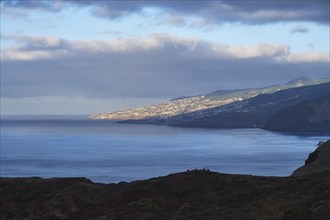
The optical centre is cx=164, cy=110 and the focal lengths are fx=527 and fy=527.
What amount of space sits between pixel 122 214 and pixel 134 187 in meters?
9.34

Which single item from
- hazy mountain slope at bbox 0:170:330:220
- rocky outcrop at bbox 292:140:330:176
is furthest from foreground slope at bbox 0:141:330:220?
rocky outcrop at bbox 292:140:330:176

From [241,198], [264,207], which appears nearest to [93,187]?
[241,198]

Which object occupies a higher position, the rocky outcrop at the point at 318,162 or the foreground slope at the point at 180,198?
the rocky outcrop at the point at 318,162

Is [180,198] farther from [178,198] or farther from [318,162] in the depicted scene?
[318,162]

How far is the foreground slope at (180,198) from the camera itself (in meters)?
43.2

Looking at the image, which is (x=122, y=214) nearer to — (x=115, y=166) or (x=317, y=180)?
(x=317, y=180)

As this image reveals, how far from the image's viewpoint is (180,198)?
174ft

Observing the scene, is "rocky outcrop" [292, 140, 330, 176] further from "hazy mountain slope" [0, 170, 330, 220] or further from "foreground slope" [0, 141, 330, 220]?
"hazy mountain slope" [0, 170, 330, 220]

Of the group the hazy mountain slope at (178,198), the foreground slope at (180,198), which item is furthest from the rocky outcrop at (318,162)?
the hazy mountain slope at (178,198)

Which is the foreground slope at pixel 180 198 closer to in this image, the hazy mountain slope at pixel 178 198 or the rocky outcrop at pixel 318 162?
the hazy mountain slope at pixel 178 198

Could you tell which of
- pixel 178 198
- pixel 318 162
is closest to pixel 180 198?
pixel 178 198

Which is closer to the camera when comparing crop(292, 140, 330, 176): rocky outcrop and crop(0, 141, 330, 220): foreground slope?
crop(0, 141, 330, 220): foreground slope

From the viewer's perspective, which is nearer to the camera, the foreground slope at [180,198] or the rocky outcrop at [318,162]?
the foreground slope at [180,198]

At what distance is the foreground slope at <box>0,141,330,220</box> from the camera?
4325cm
